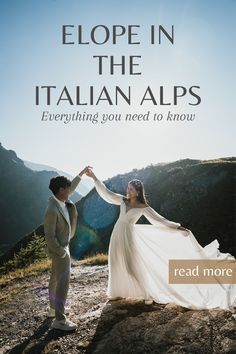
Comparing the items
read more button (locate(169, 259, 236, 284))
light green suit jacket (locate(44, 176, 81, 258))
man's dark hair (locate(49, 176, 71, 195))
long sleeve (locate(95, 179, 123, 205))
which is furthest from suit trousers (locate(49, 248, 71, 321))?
read more button (locate(169, 259, 236, 284))

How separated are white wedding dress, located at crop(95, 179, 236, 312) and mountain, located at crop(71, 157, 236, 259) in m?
26.9

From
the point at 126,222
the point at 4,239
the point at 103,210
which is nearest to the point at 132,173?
the point at 103,210

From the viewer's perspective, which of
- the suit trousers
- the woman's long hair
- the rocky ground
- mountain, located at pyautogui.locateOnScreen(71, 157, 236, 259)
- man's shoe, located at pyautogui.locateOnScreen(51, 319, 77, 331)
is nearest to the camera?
the rocky ground

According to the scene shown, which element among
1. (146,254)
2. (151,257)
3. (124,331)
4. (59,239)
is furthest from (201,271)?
(59,239)

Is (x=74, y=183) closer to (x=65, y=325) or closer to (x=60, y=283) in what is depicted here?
(x=60, y=283)

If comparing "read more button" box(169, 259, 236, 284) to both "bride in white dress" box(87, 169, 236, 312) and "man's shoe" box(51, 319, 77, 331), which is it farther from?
"man's shoe" box(51, 319, 77, 331)

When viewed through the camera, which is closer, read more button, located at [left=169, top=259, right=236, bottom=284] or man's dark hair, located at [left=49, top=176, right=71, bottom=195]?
man's dark hair, located at [left=49, top=176, right=71, bottom=195]

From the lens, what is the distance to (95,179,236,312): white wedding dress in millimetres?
7902

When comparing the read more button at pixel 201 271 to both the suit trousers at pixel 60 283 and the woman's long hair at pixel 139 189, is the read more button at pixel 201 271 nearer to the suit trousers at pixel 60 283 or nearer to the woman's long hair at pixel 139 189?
the woman's long hair at pixel 139 189

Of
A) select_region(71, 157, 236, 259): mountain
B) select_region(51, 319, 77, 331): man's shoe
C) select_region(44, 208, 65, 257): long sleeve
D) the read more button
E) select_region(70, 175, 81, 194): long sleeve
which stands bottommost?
select_region(71, 157, 236, 259): mountain

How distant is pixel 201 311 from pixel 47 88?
855 cm

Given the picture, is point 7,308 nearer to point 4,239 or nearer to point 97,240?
point 97,240

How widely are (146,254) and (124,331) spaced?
2.24m

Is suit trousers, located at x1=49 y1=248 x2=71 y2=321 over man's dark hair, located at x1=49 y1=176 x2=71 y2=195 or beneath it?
beneath
